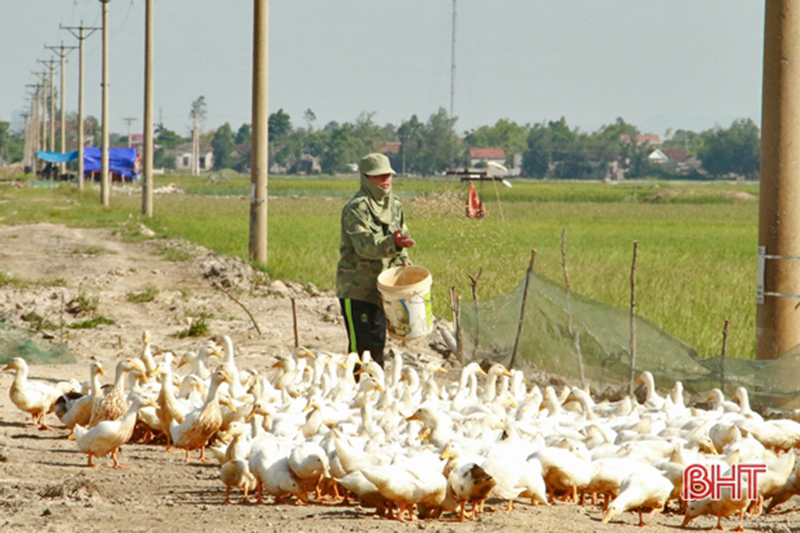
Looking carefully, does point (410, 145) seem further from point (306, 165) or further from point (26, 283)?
point (306, 165)

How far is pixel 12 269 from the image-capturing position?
21031 mm

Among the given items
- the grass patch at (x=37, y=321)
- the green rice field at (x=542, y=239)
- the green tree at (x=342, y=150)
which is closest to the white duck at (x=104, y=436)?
the green rice field at (x=542, y=239)

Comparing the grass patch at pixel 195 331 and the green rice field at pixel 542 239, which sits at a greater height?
the green rice field at pixel 542 239

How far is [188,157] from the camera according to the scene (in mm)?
160875

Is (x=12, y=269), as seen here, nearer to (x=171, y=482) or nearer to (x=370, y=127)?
(x=171, y=482)

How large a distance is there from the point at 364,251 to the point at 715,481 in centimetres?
384

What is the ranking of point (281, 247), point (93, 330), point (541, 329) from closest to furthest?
point (541, 329)
point (93, 330)
point (281, 247)

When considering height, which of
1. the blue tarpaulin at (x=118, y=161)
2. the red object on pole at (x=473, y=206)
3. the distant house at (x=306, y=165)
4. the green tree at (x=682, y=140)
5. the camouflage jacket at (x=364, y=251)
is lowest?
the camouflage jacket at (x=364, y=251)

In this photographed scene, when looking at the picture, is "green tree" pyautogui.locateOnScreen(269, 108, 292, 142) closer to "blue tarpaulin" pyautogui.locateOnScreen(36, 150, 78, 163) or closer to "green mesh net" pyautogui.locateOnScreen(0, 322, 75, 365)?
"blue tarpaulin" pyautogui.locateOnScreen(36, 150, 78, 163)

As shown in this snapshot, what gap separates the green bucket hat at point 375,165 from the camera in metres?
9.05

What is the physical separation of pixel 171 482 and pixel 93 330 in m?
6.96

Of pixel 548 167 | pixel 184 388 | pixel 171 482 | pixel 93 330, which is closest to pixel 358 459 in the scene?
pixel 171 482

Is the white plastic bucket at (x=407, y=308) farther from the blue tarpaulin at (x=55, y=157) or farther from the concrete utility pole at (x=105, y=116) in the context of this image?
the blue tarpaulin at (x=55, y=157)

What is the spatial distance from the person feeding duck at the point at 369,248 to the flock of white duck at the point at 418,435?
1.40 feet
